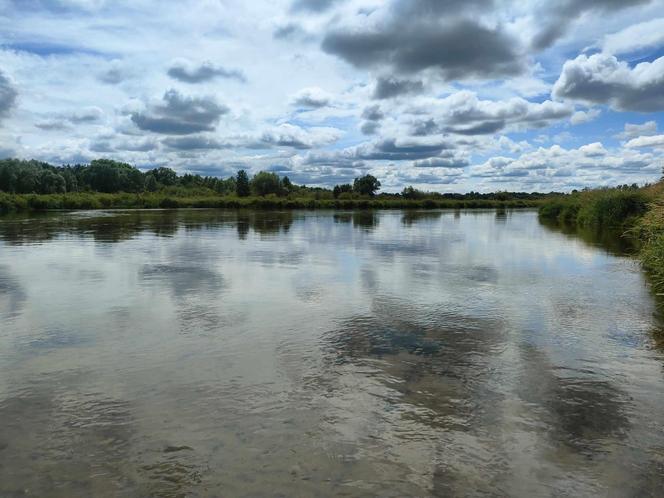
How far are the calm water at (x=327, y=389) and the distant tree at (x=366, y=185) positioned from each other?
125 m

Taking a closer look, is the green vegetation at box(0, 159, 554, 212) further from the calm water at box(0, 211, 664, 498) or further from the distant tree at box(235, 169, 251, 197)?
the calm water at box(0, 211, 664, 498)

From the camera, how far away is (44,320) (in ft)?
33.3

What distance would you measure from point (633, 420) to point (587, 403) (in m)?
0.54

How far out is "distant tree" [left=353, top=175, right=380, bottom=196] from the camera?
13835 centimetres

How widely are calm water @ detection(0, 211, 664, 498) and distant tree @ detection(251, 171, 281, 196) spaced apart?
366 ft

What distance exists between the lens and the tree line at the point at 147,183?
106 m

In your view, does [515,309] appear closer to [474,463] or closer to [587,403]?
[587,403]

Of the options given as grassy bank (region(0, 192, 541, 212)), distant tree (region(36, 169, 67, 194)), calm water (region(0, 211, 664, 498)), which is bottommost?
calm water (region(0, 211, 664, 498))

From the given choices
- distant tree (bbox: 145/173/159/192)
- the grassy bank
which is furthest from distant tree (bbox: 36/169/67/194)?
distant tree (bbox: 145/173/159/192)

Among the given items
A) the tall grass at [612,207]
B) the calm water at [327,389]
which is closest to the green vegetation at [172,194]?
the tall grass at [612,207]

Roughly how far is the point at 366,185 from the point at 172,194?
50.3m

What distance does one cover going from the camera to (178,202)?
102 meters

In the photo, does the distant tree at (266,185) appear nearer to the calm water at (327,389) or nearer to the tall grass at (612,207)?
the tall grass at (612,207)

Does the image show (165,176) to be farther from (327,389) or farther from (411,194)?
(327,389)
